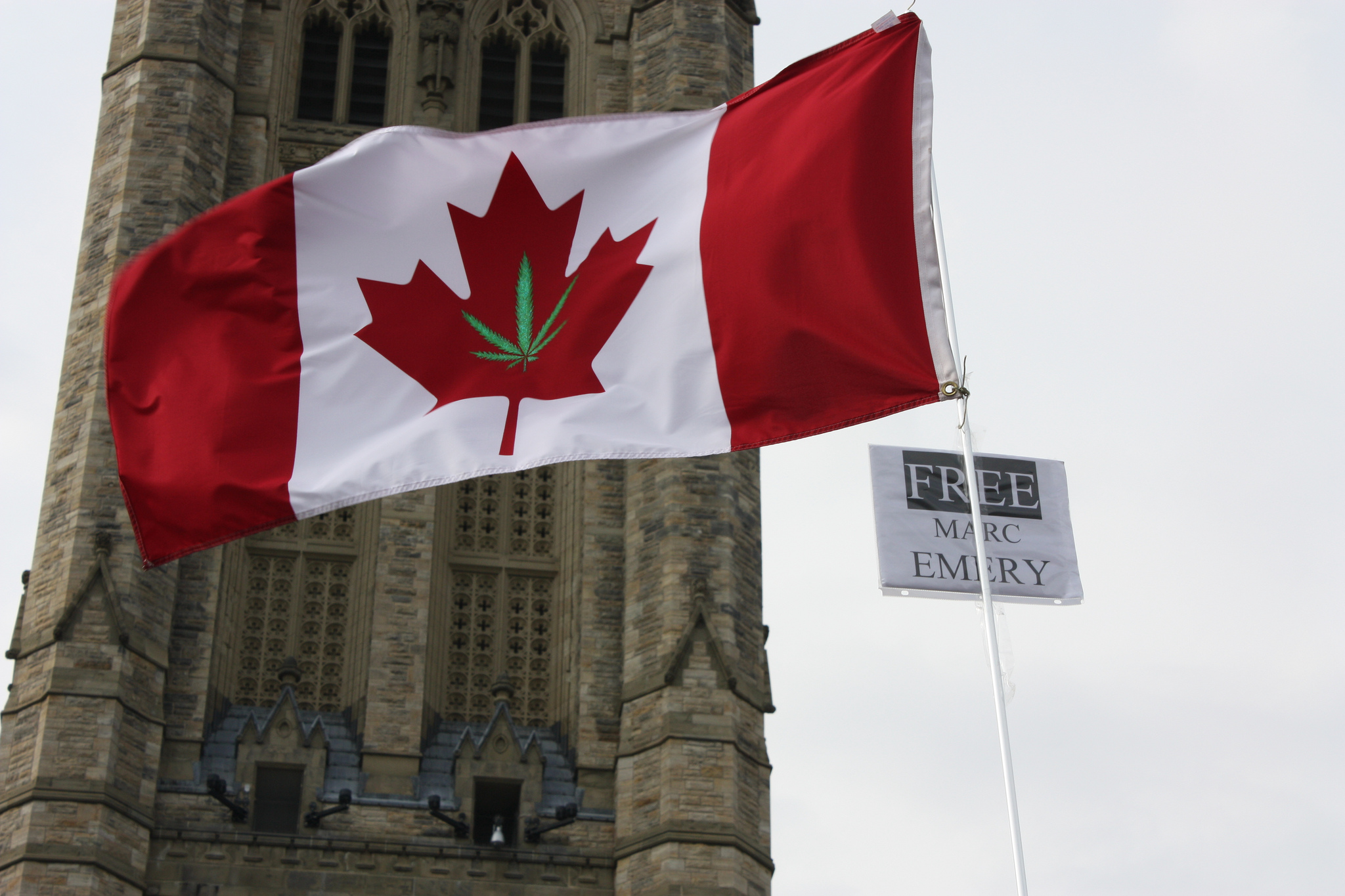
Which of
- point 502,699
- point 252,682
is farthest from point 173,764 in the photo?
point 502,699

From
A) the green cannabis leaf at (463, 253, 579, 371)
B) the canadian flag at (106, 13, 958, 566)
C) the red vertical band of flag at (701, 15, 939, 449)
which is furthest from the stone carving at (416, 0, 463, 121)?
the red vertical band of flag at (701, 15, 939, 449)

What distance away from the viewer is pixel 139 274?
20297 millimetres

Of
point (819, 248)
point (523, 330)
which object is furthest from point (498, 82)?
point (819, 248)

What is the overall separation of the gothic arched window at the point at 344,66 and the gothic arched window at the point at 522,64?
5.53 feet

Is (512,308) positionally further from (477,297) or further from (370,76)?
(370,76)

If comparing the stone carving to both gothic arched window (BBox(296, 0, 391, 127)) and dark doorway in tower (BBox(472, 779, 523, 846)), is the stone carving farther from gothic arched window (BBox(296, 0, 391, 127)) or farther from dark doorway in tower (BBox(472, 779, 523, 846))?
dark doorway in tower (BBox(472, 779, 523, 846))

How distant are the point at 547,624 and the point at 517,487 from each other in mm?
2311

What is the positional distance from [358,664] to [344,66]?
1106 cm

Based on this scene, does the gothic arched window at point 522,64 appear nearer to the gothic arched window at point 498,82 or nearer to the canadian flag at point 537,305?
the gothic arched window at point 498,82

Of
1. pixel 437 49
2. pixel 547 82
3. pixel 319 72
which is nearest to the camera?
pixel 437 49

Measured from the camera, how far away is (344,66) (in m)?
37.2

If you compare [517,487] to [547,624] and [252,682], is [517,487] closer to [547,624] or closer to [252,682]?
[547,624]

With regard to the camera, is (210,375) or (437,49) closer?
(210,375)

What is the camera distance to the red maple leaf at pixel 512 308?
19.1 meters
